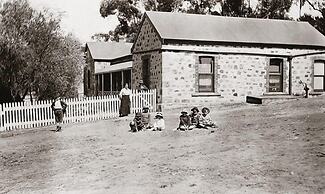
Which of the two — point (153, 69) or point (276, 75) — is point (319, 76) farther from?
point (153, 69)

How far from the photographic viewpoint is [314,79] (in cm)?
2477

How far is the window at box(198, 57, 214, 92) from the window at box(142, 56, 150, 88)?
113 inches

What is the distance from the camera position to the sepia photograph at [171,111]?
8.12m

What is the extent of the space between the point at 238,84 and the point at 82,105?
8.68 meters

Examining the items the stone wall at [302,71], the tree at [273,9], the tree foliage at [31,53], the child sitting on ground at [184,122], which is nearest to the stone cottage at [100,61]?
the tree foliage at [31,53]

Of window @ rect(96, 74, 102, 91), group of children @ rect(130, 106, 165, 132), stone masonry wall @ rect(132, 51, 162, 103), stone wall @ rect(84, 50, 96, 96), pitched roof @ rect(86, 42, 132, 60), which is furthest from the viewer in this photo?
pitched roof @ rect(86, 42, 132, 60)

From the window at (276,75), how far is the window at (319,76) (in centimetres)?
236

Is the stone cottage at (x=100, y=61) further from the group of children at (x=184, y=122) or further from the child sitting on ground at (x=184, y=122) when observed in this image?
the child sitting on ground at (x=184, y=122)

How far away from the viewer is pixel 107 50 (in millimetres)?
41750

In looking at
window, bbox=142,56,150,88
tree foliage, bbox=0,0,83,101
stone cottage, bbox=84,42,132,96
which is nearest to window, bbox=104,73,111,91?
stone cottage, bbox=84,42,132,96

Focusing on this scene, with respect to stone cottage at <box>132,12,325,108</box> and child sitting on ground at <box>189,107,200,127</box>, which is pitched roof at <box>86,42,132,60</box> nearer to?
stone cottage at <box>132,12,325,108</box>

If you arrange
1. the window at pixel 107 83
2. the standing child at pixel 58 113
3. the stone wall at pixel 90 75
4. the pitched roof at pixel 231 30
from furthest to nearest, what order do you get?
the stone wall at pixel 90 75, the window at pixel 107 83, the pitched roof at pixel 231 30, the standing child at pixel 58 113

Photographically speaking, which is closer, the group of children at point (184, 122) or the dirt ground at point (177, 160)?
the dirt ground at point (177, 160)

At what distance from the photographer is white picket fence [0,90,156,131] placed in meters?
17.8
